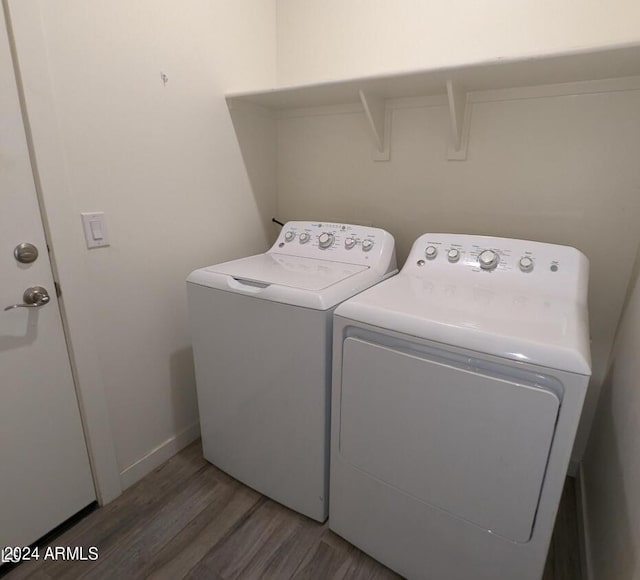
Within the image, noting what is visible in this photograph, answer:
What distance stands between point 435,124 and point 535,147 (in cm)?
41

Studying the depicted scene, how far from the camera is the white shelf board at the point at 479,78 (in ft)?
3.67

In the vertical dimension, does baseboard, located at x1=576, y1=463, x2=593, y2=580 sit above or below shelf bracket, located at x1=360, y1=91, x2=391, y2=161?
below

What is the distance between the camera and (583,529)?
1.35m

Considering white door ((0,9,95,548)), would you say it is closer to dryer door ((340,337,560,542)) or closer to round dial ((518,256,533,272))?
dryer door ((340,337,560,542))

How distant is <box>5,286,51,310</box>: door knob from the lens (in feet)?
3.72

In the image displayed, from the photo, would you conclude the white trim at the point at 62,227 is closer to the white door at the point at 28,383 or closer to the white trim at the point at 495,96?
the white door at the point at 28,383

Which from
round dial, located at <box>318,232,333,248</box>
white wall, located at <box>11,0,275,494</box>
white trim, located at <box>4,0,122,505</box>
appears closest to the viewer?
white trim, located at <box>4,0,122,505</box>

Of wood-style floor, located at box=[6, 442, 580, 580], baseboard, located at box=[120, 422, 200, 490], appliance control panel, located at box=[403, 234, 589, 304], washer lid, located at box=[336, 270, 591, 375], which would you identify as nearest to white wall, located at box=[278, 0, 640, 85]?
appliance control panel, located at box=[403, 234, 589, 304]

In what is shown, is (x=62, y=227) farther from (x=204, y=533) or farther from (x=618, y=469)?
(x=618, y=469)

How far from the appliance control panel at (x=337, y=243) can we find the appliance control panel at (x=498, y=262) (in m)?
0.14

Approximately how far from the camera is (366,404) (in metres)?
1.13

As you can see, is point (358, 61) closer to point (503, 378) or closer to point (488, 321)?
point (488, 321)

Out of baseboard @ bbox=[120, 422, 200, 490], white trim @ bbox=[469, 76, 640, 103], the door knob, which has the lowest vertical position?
baseboard @ bbox=[120, 422, 200, 490]

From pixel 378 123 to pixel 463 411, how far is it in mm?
1302
